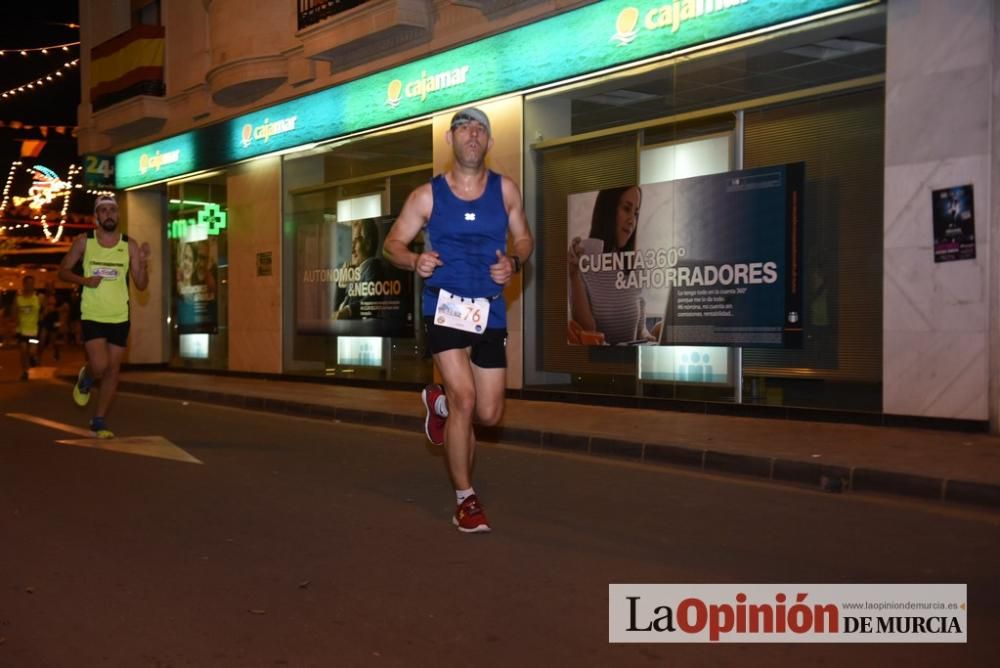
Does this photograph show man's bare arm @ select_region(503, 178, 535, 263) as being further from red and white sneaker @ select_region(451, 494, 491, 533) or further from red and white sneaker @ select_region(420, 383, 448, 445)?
red and white sneaker @ select_region(451, 494, 491, 533)

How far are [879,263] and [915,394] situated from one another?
1370mm

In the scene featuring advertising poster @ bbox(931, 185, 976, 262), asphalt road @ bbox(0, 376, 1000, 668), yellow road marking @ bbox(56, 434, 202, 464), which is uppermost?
advertising poster @ bbox(931, 185, 976, 262)

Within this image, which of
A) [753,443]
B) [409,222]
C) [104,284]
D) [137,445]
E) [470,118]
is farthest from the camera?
[104,284]

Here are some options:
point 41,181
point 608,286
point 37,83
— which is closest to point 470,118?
point 608,286

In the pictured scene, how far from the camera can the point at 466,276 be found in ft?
18.3

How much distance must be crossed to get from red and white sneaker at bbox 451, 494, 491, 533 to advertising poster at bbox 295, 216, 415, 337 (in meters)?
10.0

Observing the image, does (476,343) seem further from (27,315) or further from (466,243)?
(27,315)

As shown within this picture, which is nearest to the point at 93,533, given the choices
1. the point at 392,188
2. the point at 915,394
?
the point at 915,394

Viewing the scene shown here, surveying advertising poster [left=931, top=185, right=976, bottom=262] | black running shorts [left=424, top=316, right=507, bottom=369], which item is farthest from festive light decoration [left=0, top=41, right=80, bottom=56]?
black running shorts [left=424, top=316, right=507, bottom=369]

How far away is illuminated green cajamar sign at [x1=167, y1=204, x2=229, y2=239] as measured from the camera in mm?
20438

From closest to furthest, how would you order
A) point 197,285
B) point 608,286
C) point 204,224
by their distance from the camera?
point 608,286
point 204,224
point 197,285

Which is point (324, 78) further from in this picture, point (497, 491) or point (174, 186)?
point (497, 491)

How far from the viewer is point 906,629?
3.90 meters

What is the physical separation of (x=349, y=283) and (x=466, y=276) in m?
11.4
